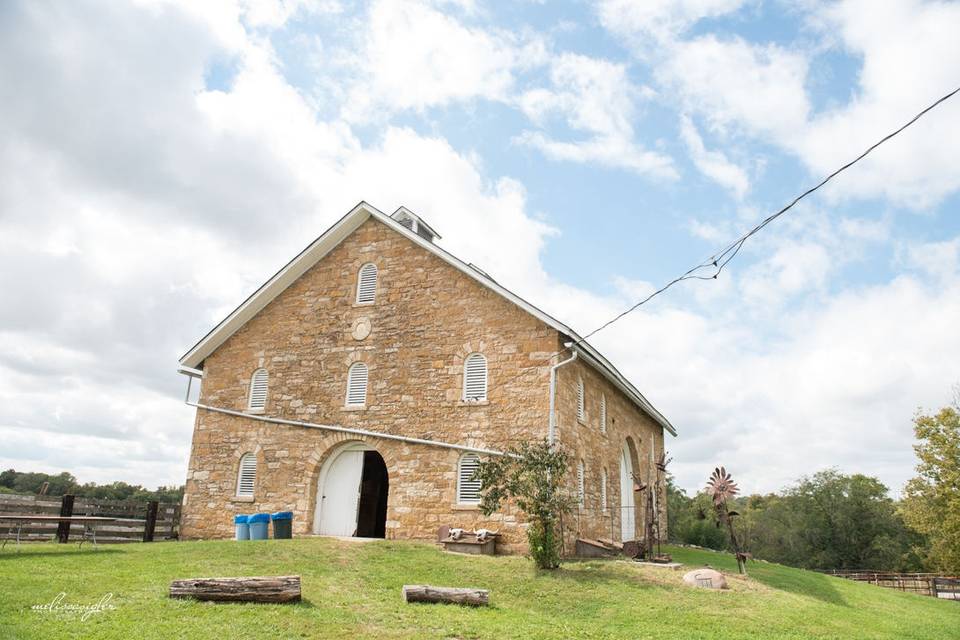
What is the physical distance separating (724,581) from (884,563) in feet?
141

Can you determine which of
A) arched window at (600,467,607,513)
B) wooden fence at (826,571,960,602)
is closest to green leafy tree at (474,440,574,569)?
arched window at (600,467,607,513)

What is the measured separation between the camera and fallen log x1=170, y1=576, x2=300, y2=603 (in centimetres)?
976

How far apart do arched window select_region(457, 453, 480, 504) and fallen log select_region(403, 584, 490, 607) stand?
5.67 metres

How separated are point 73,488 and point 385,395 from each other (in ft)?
105

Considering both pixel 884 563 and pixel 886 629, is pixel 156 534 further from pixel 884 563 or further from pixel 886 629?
pixel 884 563

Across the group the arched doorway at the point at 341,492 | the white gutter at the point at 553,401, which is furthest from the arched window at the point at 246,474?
the white gutter at the point at 553,401

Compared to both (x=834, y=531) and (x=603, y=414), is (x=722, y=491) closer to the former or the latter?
(x=603, y=414)

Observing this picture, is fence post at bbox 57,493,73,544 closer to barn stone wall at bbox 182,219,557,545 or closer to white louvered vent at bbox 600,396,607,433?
barn stone wall at bbox 182,219,557,545

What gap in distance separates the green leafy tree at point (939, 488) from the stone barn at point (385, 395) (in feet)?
71.3

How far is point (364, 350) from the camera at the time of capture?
18875 millimetres

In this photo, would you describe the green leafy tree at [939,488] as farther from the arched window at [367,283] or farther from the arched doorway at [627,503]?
the arched window at [367,283]

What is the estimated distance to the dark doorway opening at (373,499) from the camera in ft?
65.8

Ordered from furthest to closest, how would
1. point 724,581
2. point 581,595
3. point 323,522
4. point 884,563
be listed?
point 884,563
point 323,522
point 724,581
point 581,595

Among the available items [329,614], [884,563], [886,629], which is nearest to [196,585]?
[329,614]
